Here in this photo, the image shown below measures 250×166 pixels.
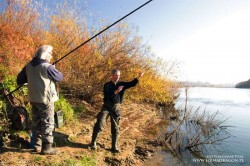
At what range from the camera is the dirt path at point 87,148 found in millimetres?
4537

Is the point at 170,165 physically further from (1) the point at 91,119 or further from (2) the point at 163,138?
(1) the point at 91,119

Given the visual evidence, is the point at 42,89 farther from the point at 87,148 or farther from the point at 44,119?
the point at 87,148

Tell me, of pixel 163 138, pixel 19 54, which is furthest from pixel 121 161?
pixel 19 54

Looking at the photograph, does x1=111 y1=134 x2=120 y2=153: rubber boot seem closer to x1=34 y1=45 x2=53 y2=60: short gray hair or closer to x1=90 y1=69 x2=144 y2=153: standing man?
x1=90 y1=69 x2=144 y2=153: standing man

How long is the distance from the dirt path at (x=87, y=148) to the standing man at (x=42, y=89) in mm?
332

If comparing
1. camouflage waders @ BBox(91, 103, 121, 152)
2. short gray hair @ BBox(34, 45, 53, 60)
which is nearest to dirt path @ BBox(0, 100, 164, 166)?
camouflage waders @ BBox(91, 103, 121, 152)

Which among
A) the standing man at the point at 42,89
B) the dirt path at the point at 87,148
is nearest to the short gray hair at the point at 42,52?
the standing man at the point at 42,89

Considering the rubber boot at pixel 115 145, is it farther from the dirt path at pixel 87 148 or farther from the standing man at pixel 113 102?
the dirt path at pixel 87 148

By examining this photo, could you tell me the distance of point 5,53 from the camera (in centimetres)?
898

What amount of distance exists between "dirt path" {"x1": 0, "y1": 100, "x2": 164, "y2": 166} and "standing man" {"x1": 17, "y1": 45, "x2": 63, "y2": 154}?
332mm

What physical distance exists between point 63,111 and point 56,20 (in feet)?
15.0

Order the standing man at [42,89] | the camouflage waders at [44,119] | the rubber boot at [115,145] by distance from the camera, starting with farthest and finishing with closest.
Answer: the rubber boot at [115,145] < the camouflage waders at [44,119] < the standing man at [42,89]

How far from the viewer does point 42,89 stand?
4379 millimetres

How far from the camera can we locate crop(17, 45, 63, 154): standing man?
4348mm
